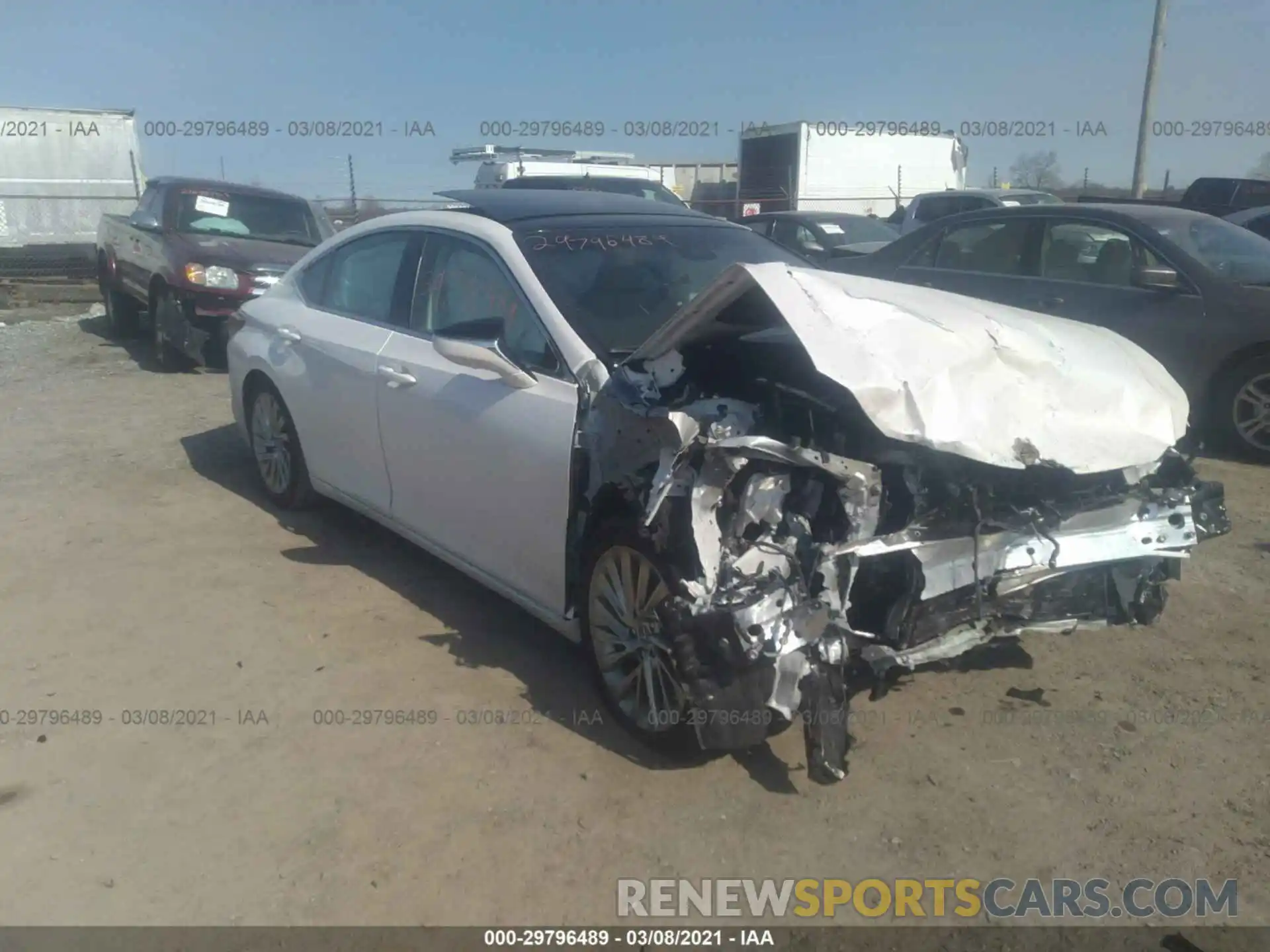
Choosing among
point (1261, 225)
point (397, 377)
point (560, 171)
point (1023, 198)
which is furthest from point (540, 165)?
point (397, 377)

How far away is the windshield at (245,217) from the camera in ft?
35.8

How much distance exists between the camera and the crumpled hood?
9.71ft

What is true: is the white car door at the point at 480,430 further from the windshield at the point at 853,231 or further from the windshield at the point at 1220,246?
the windshield at the point at 853,231

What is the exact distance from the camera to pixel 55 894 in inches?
112

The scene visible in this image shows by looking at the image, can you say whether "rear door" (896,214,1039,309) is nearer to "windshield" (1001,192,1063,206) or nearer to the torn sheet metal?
the torn sheet metal

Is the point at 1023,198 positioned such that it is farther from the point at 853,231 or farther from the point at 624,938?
the point at 624,938

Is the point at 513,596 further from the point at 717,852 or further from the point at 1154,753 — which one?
the point at 1154,753

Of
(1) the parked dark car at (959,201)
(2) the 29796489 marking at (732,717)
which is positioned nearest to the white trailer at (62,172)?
Result: (1) the parked dark car at (959,201)

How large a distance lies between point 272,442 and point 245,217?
6434 mm

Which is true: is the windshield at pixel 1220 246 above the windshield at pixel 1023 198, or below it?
below

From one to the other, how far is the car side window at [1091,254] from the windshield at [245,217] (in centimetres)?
744

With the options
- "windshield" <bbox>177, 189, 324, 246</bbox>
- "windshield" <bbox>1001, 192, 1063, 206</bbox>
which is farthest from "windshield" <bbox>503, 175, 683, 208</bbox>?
"windshield" <bbox>1001, 192, 1063, 206</bbox>

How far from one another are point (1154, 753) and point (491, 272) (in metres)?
2.90

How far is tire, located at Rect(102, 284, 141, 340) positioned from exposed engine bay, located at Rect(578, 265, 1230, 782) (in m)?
10.5
